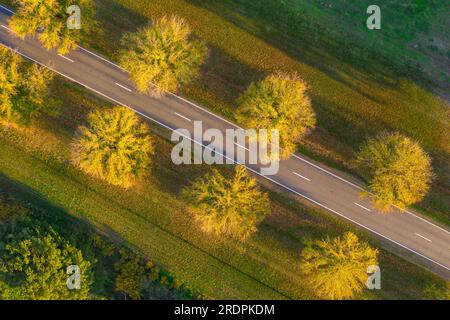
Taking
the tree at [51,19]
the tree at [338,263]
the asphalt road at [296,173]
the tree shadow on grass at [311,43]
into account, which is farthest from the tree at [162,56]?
the tree at [338,263]

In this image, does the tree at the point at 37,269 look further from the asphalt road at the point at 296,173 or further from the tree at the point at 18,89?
the asphalt road at the point at 296,173

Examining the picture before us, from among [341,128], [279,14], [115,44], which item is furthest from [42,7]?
[341,128]

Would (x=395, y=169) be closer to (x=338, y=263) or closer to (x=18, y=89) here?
(x=338, y=263)

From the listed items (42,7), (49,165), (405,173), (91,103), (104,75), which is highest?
(42,7)

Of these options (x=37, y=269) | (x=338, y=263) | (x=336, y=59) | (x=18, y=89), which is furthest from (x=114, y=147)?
(x=336, y=59)

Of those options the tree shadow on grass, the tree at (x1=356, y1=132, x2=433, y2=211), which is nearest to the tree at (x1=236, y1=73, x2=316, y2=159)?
the tree shadow on grass

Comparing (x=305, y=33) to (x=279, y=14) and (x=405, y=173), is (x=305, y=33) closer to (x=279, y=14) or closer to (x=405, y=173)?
(x=279, y=14)
